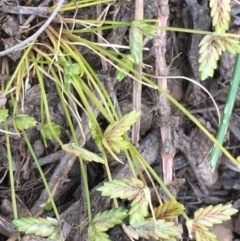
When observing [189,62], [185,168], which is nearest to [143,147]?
[185,168]

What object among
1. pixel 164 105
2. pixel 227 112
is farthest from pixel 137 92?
pixel 227 112

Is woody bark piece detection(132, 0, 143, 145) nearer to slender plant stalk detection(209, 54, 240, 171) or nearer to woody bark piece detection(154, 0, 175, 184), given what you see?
woody bark piece detection(154, 0, 175, 184)

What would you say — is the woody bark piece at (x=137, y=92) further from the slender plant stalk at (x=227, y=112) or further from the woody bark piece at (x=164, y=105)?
the slender plant stalk at (x=227, y=112)

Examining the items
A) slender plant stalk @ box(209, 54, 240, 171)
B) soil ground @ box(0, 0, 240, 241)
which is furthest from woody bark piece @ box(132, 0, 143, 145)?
slender plant stalk @ box(209, 54, 240, 171)

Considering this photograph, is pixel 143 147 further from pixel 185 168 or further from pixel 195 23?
pixel 195 23

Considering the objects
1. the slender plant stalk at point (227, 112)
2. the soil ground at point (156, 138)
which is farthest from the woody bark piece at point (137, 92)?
the slender plant stalk at point (227, 112)

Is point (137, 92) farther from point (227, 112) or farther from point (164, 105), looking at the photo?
point (227, 112)
